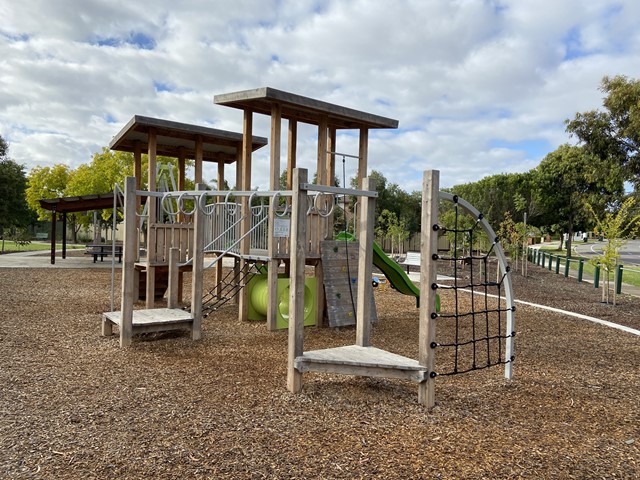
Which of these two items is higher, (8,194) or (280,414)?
(8,194)

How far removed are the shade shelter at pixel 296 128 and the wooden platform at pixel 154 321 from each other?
135cm

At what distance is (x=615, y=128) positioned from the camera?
2441 cm

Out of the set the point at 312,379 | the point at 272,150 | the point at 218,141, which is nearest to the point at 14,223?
the point at 218,141

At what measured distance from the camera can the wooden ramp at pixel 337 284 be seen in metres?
8.09

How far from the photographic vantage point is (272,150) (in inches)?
319

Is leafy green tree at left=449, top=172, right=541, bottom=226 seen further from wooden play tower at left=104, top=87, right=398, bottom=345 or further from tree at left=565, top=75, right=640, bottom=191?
wooden play tower at left=104, top=87, right=398, bottom=345

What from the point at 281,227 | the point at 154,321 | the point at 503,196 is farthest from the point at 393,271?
the point at 503,196

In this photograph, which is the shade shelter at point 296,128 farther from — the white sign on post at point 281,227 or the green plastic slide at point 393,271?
the green plastic slide at point 393,271

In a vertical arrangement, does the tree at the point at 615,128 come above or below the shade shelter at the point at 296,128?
above

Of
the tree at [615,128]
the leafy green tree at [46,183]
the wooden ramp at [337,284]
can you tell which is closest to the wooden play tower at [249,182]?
the wooden ramp at [337,284]

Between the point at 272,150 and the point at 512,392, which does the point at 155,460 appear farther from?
the point at 272,150

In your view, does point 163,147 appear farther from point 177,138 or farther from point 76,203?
point 76,203

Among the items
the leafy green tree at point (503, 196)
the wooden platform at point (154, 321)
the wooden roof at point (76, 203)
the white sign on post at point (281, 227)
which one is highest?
the leafy green tree at point (503, 196)

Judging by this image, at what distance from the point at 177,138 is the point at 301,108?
12.8 feet
